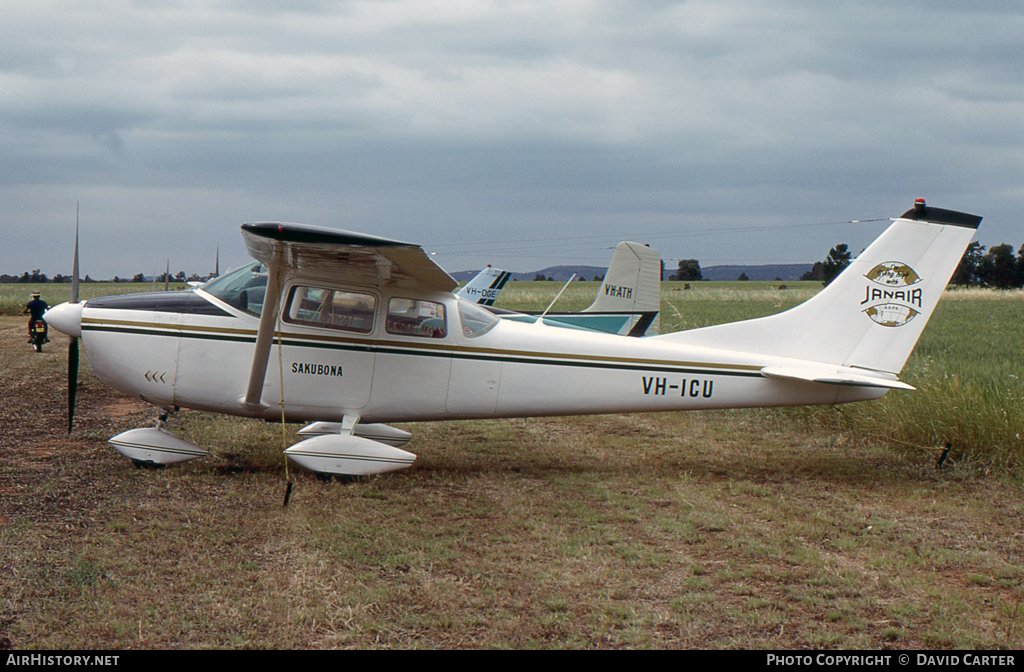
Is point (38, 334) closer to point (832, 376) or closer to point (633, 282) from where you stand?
point (633, 282)

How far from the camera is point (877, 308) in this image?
7.63m

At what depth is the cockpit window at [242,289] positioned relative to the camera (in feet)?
24.1

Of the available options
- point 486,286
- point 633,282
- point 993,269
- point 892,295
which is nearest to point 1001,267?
point 993,269

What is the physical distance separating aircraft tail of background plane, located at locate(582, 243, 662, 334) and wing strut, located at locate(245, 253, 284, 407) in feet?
25.2

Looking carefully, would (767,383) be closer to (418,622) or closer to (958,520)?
(958,520)

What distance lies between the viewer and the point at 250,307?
24.0ft

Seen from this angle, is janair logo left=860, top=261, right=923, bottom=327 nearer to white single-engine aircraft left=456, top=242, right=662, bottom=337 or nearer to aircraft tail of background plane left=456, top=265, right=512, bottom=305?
white single-engine aircraft left=456, top=242, right=662, bottom=337

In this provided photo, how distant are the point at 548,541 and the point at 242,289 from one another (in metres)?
4.08

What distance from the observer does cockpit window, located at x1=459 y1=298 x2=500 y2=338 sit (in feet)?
24.5

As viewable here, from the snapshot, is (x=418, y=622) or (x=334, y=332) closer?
(x=418, y=622)

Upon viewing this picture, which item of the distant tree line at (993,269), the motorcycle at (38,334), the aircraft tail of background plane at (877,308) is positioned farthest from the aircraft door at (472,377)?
the distant tree line at (993,269)

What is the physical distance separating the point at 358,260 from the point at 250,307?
4.72ft

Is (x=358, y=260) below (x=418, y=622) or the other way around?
the other way around
